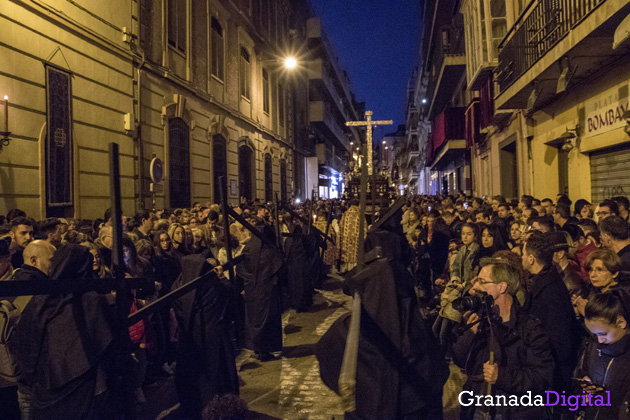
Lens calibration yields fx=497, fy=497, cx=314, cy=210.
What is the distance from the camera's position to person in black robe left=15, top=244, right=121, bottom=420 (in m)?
3.06

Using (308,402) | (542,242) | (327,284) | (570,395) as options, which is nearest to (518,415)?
(570,395)

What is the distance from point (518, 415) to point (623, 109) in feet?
24.5

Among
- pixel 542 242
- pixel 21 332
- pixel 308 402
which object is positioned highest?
pixel 542 242

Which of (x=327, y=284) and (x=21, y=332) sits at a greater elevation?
(x=21, y=332)

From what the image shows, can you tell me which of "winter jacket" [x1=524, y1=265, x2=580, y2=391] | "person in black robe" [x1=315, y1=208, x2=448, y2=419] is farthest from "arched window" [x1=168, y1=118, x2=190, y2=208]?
"winter jacket" [x1=524, y1=265, x2=580, y2=391]

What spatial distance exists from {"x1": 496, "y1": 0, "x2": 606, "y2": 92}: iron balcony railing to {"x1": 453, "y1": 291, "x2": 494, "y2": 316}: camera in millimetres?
6307

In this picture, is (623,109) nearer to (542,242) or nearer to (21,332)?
(542,242)

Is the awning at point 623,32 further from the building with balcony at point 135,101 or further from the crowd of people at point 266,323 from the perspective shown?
the building with balcony at point 135,101

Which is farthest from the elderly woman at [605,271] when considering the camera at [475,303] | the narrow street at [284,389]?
the narrow street at [284,389]

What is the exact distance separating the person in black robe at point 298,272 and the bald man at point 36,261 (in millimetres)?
6145

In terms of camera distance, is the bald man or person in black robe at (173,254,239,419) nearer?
the bald man

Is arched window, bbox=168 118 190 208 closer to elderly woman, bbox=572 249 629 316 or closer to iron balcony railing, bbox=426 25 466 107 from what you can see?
iron balcony railing, bbox=426 25 466 107

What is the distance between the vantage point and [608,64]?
9008mm

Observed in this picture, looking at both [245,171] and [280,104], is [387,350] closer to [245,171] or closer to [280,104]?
[245,171]
